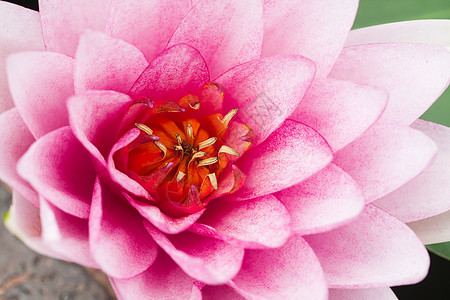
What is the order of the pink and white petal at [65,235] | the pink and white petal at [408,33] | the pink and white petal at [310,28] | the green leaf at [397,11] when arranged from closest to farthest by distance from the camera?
1. the pink and white petal at [65,235]
2. the pink and white petal at [310,28]
3. the pink and white petal at [408,33]
4. the green leaf at [397,11]

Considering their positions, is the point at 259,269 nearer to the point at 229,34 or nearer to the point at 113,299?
Answer: the point at 229,34

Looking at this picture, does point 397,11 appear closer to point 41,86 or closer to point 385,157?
point 385,157

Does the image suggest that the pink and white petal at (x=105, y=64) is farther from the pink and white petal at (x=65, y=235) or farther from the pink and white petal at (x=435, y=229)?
the pink and white petal at (x=435, y=229)

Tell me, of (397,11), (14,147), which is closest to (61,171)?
(14,147)

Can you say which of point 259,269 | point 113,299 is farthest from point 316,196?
point 113,299

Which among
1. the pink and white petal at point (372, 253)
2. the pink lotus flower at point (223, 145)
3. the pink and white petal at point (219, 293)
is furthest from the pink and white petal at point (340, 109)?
the pink and white petal at point (219, 293)

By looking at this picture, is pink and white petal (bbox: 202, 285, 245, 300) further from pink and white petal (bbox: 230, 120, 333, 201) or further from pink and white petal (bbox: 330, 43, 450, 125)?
pink and white petal (bbox: 330, 43, 450, 125)
